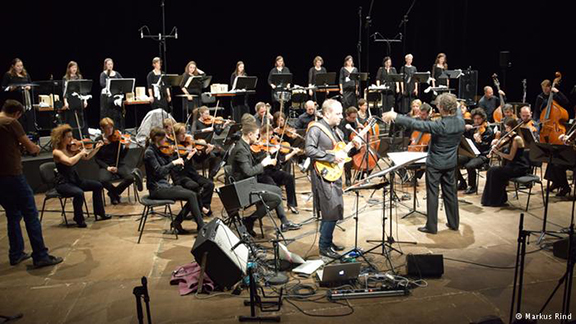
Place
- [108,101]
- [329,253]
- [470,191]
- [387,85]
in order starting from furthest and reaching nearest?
[387,85], [108,101], [470,191], [329,253]

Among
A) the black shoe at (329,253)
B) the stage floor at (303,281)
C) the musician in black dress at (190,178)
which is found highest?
the musician in black dress at (190,178)

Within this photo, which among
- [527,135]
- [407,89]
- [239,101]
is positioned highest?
[407,89]

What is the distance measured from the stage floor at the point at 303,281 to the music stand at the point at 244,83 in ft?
15.3

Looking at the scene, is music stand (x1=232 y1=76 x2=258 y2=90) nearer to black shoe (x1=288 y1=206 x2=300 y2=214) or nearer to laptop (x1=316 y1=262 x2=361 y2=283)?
black shoe (x1=288 y1=206 x2=300 y2=214)

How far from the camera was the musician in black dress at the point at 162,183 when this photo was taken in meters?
6.70

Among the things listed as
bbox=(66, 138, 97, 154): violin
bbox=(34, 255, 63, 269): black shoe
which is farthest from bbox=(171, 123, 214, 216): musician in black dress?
bbox=(34, 255, 63, 269): black shoe

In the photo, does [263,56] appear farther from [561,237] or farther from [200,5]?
[561,237]

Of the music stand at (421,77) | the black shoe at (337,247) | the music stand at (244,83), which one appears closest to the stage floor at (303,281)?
the black shoe at (337,247)

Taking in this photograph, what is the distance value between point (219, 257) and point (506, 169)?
16.5ft

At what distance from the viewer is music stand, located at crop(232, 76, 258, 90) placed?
452 inches

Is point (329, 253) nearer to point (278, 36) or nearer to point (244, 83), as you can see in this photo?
point (244, 83)

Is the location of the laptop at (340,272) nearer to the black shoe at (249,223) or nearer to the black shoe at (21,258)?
the black shoe at (249,223)

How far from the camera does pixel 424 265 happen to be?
5.25m

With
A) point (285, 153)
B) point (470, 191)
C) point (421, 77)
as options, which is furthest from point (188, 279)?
point (421, 77)
